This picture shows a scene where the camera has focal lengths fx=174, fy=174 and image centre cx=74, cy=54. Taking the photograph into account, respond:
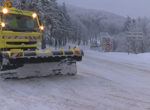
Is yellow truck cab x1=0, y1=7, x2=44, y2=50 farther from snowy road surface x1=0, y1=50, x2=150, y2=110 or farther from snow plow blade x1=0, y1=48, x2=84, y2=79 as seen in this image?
snowy road surface x1=0, y1=50, x2=150, y2=110

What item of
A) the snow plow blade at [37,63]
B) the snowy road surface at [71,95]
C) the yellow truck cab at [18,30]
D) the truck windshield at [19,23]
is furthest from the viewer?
the truck windshield at [19,23]

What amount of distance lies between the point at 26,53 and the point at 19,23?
2.06 m

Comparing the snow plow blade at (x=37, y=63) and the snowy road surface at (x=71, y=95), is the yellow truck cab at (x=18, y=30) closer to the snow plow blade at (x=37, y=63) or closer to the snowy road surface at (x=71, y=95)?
the snow plow blade at (x=37, y=63)

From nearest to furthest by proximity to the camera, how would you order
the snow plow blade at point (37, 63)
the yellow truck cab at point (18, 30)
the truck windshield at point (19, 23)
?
the snow plow blade at point (37, 63) → the yellow truck cab at point (18, 30) → the truck windshield at point (19, 23)

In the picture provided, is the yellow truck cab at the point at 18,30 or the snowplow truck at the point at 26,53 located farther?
the yellow truck cab at the point at 18,30

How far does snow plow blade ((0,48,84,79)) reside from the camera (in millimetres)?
5520

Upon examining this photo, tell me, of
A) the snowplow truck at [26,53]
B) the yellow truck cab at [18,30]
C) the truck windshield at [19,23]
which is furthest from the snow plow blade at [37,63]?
the truck windshield at [19,23]

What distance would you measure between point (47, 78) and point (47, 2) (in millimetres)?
23344

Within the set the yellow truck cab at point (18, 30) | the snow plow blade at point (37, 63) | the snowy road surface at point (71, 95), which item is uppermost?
the yellow truck cab at point (18, 30)

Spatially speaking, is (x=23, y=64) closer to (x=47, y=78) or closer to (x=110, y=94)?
(x=47, y=78)

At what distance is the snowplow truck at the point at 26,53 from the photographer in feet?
18.6

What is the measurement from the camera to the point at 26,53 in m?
5.58

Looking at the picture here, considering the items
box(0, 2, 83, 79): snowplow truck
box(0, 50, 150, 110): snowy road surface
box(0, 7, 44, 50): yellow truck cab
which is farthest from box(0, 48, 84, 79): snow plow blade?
box(0, 7, 44, 50): yellow truck cab

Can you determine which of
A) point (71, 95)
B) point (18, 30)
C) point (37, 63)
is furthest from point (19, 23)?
point (71, 95)
